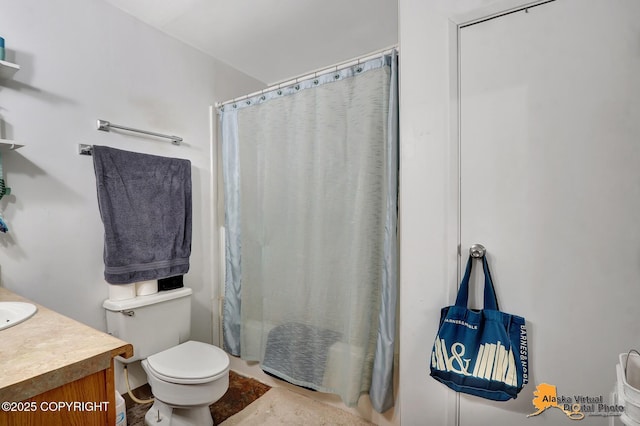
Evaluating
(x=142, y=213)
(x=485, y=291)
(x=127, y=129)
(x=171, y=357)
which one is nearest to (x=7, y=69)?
(x=127, y=129)

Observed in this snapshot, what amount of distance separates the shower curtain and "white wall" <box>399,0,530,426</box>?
0.64 feet

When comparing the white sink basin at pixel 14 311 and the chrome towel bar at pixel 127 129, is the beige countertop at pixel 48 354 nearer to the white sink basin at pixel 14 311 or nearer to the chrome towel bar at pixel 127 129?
the white sink basin at pixel 14 311

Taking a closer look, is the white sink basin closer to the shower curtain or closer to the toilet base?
the toilet base

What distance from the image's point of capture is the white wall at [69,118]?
1409 millimetres

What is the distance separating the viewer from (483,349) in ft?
3.34

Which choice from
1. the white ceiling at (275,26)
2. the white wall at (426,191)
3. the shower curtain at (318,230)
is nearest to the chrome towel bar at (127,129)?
the shower curtain at (318,230)

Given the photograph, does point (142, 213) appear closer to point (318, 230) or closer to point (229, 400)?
point (318, 230)

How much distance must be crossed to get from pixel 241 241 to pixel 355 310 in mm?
921

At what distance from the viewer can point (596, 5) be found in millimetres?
954

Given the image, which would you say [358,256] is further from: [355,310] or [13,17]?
[13,17]

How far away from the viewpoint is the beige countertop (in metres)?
0.64

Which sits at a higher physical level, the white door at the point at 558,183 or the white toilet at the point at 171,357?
the white door at the point at 558,183

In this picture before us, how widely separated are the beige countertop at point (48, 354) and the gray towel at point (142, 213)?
0.76m

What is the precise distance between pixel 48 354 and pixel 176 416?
1068 millimetres
